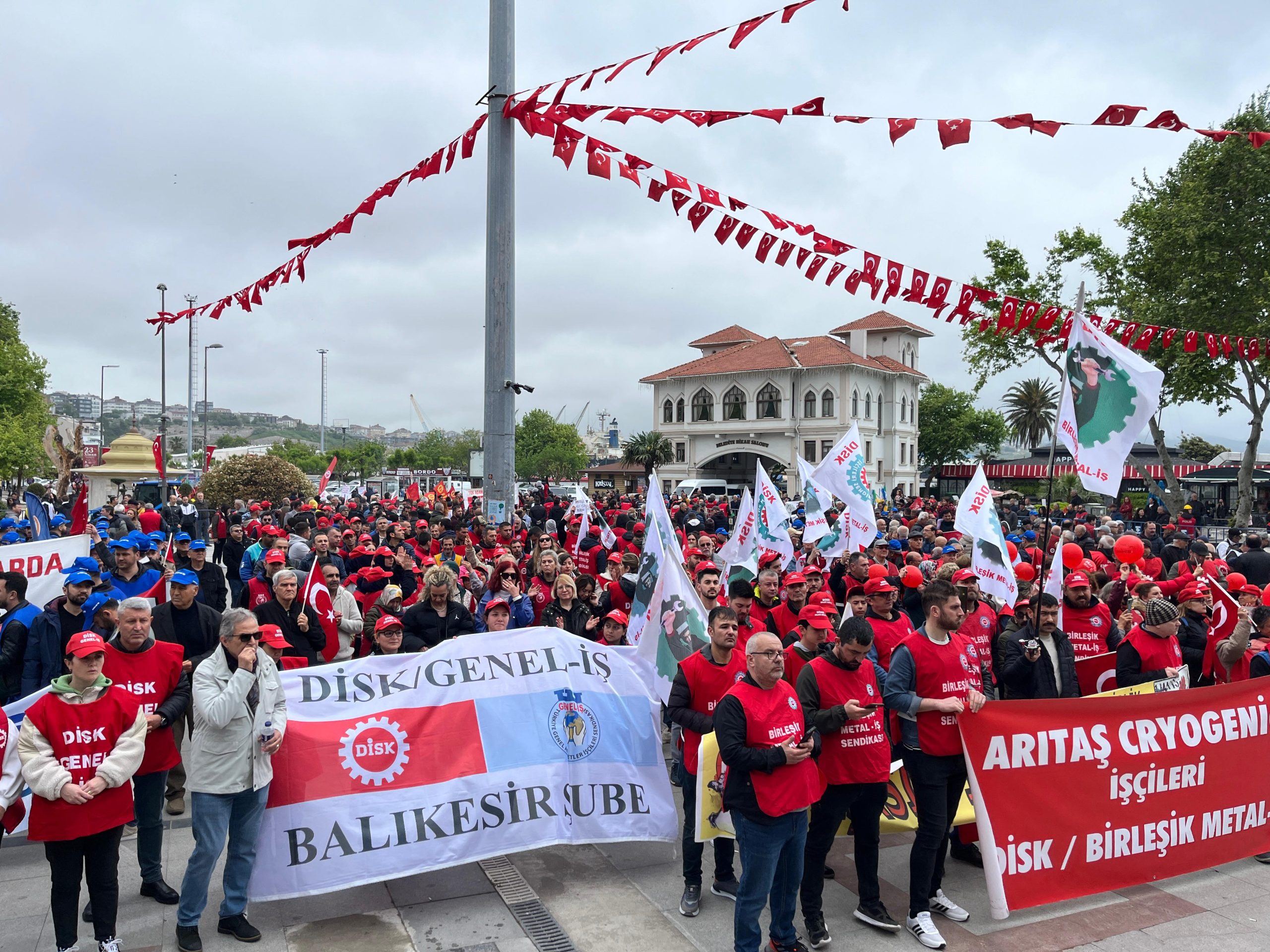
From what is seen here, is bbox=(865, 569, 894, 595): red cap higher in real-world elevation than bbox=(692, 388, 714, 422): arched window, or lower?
lower

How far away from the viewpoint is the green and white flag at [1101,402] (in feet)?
19.9

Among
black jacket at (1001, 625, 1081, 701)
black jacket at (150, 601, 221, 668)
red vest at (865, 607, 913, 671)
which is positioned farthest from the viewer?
black jacket at (150, 601, 221, 668)

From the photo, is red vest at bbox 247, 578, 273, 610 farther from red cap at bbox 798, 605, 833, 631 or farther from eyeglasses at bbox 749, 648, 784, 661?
eyeglasses at bbox 749, 648, 784, 661

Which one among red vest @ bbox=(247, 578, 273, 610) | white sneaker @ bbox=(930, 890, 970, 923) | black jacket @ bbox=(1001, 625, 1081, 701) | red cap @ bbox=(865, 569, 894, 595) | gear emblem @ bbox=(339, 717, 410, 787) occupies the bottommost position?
white sneaker @ bbox=(930, 890, 970, 923)

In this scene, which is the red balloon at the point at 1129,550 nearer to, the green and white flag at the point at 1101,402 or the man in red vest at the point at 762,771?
the green and white flag at the point at 1101,402

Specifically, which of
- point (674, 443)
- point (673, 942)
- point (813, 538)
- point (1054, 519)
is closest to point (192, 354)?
point (674, 443)

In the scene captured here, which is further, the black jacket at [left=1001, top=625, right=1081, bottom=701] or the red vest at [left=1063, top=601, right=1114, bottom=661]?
the red vest at [left=1063, top=601, right=1114, bottom=661]

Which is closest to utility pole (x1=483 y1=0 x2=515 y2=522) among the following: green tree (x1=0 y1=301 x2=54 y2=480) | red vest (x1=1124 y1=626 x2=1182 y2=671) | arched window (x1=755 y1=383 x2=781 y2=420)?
red vest (x1=1124 y1=626 x2=1182 y2=671)

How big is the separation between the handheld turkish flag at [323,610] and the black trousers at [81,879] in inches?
108

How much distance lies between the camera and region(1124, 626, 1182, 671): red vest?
614 centimetres

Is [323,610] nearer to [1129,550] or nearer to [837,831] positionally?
[837,831]

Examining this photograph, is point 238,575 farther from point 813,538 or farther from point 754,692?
point 754,692

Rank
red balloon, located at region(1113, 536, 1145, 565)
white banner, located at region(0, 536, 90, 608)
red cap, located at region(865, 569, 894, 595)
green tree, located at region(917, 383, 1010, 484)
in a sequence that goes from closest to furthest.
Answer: red cap, located at region(865, 569, 894, 595)
white banner, located at region(0, 536, 90, 608)
red balloon, located at region(1113, 536, 1145, 565)
green tree, located at region(917, 383, 1010, 484)

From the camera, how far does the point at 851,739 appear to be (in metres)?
4.82
